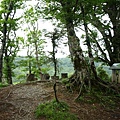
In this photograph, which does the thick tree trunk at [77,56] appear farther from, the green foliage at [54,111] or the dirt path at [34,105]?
the green foliage at [54,111]

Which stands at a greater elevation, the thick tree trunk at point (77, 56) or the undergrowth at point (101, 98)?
the thick tree trunk at point (77, 56)

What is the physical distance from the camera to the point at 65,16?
332 inches

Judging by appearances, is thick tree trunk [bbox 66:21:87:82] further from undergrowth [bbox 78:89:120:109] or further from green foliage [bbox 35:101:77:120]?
green foliage [bbox 35:101:77:120]

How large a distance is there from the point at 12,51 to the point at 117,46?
36.3 ft

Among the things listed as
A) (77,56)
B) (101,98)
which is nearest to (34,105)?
(101,98)

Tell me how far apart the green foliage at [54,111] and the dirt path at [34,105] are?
24 cm

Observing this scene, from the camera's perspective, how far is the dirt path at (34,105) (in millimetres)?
6570

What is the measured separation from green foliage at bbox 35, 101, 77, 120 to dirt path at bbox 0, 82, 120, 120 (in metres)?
0.24

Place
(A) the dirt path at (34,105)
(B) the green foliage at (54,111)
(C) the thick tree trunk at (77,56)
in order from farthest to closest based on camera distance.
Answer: (C) the thick tree trunk at (77,56)
(A) the dirt path at (34,105)
(B) the green foliage at (54,111)

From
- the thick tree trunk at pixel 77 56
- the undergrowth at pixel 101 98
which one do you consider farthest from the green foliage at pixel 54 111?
the thick tree trunk at pixel 77 56

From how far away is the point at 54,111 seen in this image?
6543mm

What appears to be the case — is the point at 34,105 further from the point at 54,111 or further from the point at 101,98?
the point at 101,98

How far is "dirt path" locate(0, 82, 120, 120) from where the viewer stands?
6.57 m

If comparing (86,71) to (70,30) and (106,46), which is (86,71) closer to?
(70,30)
